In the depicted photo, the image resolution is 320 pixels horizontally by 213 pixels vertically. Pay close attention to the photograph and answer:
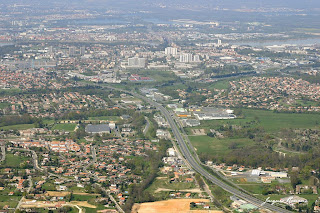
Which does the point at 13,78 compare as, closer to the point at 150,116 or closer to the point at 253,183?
the point at 150,116

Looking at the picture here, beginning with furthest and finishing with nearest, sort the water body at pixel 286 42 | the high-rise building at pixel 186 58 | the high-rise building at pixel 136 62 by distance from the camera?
the water body at pixel 286 42, the high-rise building at pixel 186 58, the high-rise building at pixel 136 62

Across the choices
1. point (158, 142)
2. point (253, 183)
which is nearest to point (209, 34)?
point (158, 142)

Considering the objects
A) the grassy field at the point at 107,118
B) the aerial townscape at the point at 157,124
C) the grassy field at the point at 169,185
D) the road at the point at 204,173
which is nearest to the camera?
the road at the point at 204,173

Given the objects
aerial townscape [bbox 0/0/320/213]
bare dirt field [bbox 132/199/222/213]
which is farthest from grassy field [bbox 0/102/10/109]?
bare dirt field [bbox 132/199/222/213]

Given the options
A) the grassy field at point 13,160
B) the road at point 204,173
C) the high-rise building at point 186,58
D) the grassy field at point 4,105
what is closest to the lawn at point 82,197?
the grassy field at point 13,160

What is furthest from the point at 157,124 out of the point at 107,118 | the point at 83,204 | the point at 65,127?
the point at 83,204

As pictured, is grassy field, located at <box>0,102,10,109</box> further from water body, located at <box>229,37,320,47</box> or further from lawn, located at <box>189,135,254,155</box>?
water body, located at <box>229,37,320,47</box>

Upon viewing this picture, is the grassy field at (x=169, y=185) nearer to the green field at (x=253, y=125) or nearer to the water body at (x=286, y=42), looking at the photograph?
the green field at (x=253, y=125)
